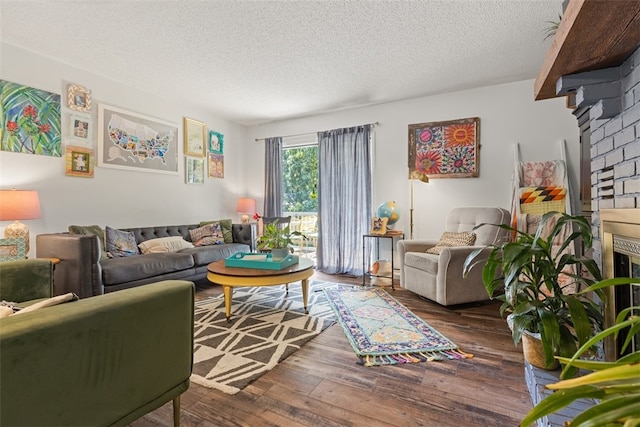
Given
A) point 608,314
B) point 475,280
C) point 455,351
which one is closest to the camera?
point 608,314

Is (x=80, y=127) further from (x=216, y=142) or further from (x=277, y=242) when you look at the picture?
(x=277, y=242)

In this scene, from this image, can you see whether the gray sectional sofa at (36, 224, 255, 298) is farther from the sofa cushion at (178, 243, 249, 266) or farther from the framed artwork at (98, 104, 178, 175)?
the framed artwork at (98, 104, 178, 175)

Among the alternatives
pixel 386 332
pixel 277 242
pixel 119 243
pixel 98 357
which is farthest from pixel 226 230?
pixel 98 357

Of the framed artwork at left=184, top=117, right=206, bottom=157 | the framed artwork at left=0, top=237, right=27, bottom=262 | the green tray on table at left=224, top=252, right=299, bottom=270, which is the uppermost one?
the framed artwork at left=184, top=117, right=206, bottom=157

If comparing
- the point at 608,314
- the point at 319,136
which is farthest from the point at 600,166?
the point at 319,136

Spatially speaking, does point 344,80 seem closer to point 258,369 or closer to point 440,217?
point 440,217

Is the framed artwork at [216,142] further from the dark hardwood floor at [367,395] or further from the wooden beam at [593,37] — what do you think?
the wooden beam at [593,37]

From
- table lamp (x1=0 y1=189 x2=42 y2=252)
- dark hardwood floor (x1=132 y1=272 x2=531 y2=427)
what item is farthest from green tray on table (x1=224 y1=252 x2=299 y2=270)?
table lamp (x1=0 y1=189 x2=42 y2=252)

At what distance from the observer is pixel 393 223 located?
393 centimetres

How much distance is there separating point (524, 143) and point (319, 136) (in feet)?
8.84

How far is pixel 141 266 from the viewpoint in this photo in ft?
9.45

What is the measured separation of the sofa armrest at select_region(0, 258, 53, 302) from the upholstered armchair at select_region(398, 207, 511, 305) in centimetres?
299

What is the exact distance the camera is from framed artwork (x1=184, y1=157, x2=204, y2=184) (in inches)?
172

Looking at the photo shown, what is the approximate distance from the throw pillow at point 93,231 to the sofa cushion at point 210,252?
735mm
